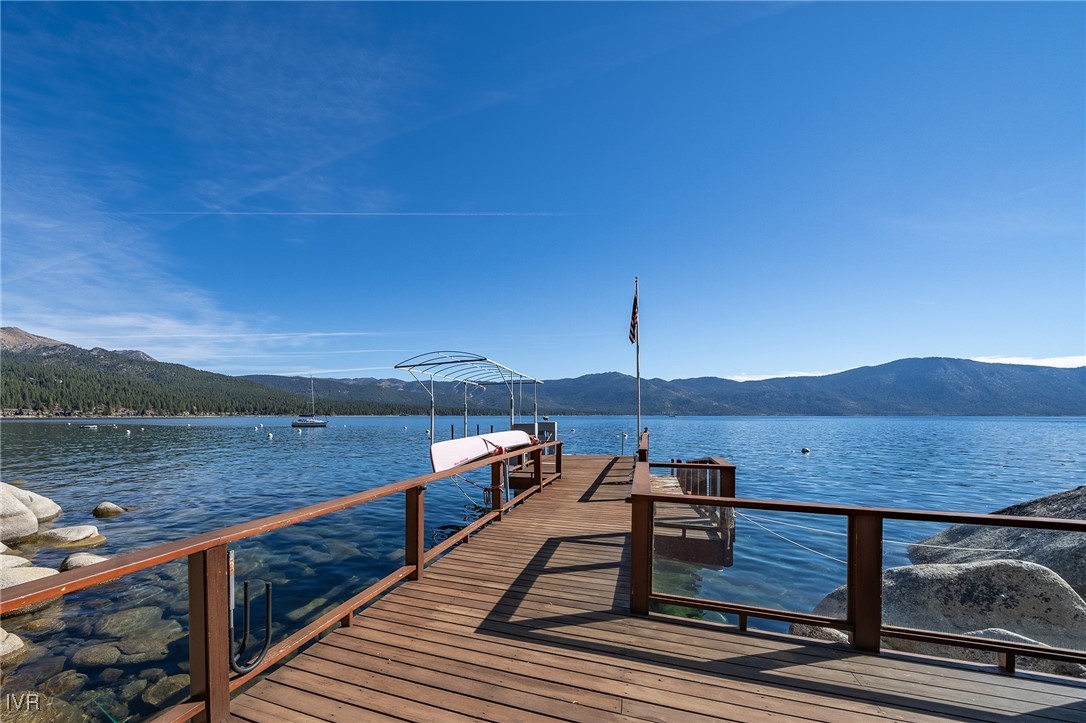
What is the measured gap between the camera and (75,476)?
22.0 meters

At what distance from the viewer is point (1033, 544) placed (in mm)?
7375

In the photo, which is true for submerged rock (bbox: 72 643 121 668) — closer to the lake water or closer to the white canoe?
the lake water

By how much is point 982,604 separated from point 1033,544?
11.5ft

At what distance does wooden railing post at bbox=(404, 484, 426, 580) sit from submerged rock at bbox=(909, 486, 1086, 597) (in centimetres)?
520

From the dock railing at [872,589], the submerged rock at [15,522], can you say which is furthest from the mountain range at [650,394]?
the dock railing at [872,589]

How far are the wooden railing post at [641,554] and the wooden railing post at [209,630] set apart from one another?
270 cm

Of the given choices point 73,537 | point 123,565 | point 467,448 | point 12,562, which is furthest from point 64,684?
point 73,537

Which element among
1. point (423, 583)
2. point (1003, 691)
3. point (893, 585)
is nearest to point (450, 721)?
point (423, 583)

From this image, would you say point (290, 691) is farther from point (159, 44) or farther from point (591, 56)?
point (159, 44)

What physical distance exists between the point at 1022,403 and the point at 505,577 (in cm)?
24183

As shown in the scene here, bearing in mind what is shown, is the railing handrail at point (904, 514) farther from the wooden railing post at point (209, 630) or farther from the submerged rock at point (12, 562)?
the submerged rock at point (12, 562)

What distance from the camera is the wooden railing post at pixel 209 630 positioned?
2299 millimetres

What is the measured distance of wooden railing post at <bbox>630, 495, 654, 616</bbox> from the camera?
377cm

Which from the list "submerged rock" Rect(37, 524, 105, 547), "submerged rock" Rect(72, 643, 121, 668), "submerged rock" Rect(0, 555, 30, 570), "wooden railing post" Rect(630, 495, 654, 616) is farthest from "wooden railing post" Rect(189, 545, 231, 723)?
"submerged rock" Rect(37, 524, 105, 547)
